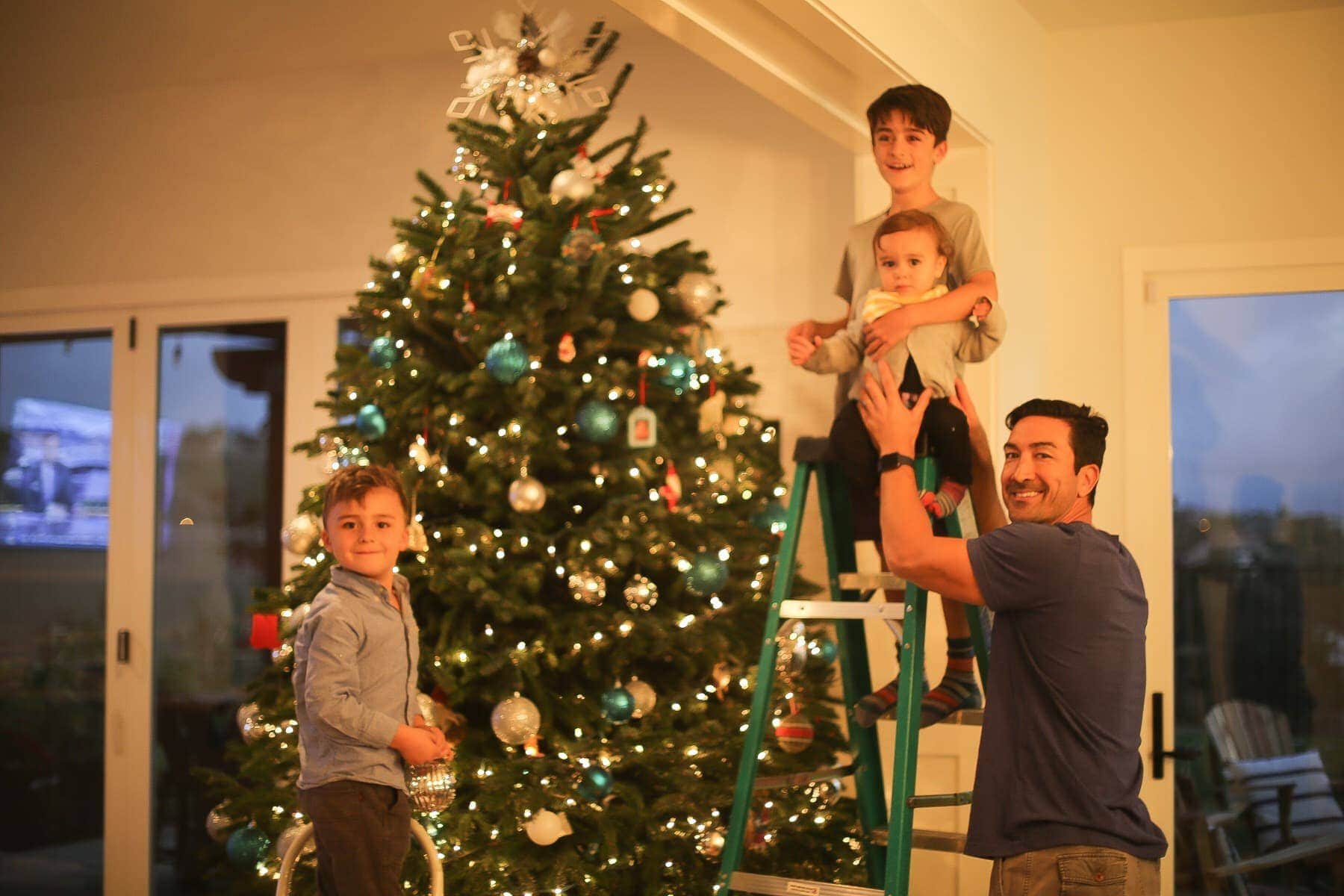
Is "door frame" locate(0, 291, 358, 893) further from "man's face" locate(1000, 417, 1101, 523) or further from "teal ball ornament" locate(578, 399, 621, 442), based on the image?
"man's face" locate(1000, 417, 1101, 523)

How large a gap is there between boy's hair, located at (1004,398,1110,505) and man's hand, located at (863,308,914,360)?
1.15 ft

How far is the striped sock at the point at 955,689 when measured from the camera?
107 inches

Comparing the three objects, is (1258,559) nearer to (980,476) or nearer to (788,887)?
(980,476)

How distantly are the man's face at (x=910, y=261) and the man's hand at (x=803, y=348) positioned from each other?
0.73 feet

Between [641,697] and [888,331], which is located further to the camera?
[641,697]

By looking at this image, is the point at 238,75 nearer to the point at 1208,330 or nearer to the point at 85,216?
the point at 85,216

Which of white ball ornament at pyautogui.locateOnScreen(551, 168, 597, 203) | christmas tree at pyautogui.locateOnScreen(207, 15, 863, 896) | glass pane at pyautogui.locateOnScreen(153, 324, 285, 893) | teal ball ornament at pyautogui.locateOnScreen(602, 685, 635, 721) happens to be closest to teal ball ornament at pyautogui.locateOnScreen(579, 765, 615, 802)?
Result: christmas tree at pyautogui.locateOnScreen(207, 15, 863, 896)

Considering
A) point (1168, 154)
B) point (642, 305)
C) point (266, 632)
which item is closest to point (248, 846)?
point (266, 632)

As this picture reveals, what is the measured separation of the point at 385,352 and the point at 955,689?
1.64m

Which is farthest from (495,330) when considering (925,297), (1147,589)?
(1147,589)

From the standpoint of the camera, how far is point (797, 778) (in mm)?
2908

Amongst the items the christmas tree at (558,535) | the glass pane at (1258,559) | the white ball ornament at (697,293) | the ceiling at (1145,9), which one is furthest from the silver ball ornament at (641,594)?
the ceiling at (1145,9)

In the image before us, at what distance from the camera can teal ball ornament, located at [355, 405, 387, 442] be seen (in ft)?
10.9

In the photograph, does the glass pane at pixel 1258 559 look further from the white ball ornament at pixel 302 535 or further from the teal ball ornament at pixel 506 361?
the white ball ornament at pixel 302 535
